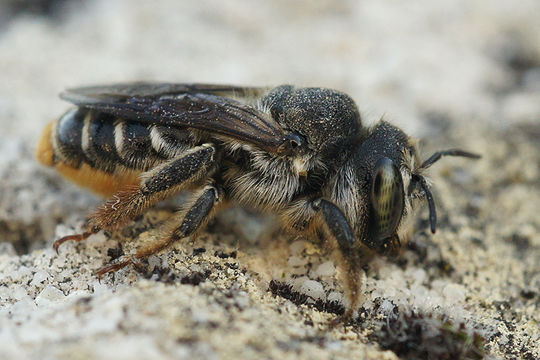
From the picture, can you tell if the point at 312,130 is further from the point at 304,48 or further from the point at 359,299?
the point at 304,48

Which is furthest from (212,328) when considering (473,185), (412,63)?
(412,63)

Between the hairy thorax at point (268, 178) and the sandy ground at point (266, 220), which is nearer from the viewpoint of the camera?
the sandy ground at point (266, 220)

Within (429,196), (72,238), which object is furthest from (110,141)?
(429,196)

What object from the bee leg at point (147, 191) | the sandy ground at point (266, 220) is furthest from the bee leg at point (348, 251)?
the bee leg at point (147, 191)

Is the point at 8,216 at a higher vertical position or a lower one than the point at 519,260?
lower

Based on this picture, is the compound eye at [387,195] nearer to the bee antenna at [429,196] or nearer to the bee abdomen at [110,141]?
the bee antenna at [429,196]

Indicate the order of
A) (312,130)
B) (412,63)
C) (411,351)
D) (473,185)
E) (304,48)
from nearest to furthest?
1. (411,351)
2. (312,130)
3. (473,185)
4. (412,63)
5. (304,48)

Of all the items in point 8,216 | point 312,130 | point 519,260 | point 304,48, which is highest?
point 304,48
